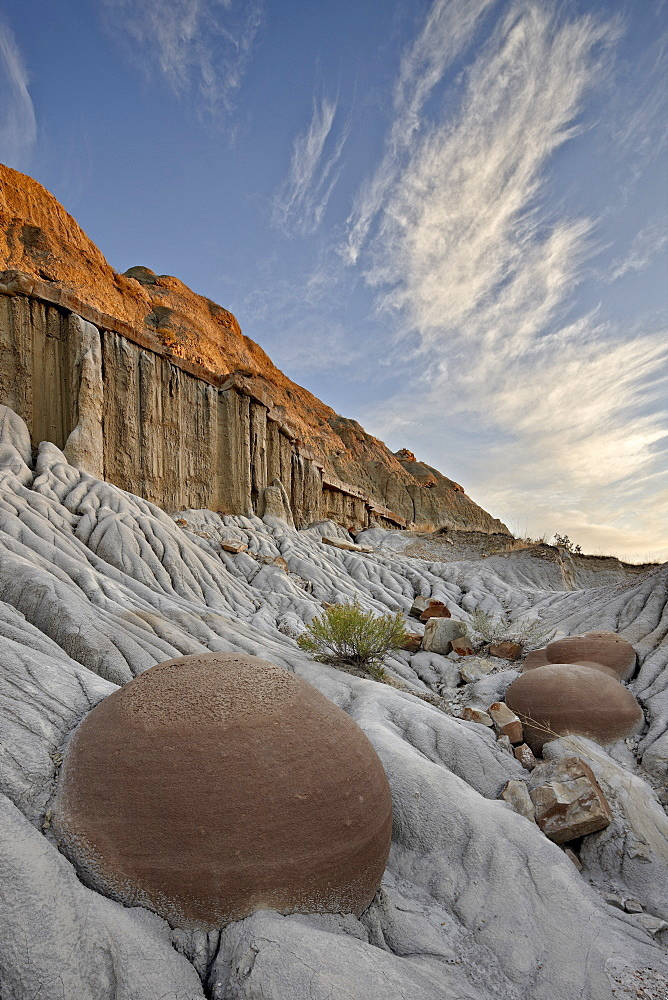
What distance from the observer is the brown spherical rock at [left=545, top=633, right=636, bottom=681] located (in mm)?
8039

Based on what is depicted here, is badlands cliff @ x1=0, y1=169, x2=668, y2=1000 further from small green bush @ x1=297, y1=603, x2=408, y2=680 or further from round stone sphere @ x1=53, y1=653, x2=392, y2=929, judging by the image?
small green bush @ x1=297, y1=603, x2=408, y2=680

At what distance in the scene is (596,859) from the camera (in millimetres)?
4242

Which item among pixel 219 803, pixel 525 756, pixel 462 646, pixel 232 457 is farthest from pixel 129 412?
pixel 219 803

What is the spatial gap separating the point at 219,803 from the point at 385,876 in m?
1.92

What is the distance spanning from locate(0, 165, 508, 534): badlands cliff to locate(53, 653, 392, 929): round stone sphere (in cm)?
1475

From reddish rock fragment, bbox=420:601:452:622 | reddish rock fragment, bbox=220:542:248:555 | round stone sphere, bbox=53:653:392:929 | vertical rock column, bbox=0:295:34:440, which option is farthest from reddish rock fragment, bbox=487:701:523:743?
vertical rock column, bbox=0:295:34:440

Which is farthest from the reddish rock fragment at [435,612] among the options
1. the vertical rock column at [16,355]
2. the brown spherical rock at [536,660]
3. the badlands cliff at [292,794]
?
the vertical rock column at [16,355]

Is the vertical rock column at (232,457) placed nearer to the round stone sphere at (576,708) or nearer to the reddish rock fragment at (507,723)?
the reddish rock fragment at (507,723)

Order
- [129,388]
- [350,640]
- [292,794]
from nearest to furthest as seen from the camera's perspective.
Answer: [292,794] < [350,640] < [129,388]

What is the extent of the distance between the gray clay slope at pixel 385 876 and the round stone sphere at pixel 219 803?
0.15 metres

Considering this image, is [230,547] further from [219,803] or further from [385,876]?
[219,803]

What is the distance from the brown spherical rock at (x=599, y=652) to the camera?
26.4 feet

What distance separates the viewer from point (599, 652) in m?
8.27

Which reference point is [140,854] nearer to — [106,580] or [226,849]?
[226,849]
